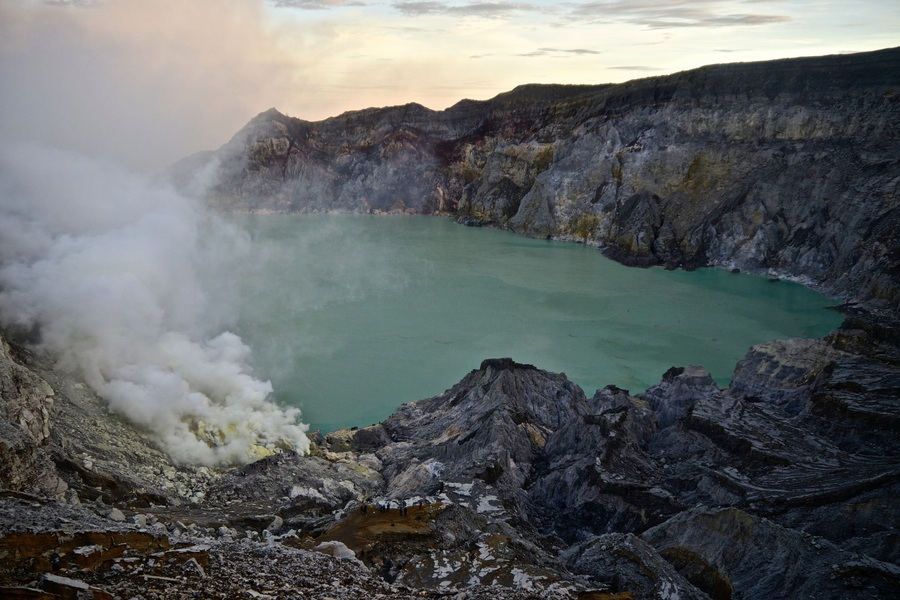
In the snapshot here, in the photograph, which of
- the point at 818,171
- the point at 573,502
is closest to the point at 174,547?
the point at 573,502

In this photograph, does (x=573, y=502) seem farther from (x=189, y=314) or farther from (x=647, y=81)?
(x=647, y=81)

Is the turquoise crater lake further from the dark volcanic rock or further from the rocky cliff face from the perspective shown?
the rocky cliff face

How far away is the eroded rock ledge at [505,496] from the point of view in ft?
25.4

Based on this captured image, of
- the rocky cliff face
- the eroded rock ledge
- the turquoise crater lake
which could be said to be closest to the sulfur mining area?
the eroded rock ledge

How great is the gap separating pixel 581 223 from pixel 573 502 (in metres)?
43.0

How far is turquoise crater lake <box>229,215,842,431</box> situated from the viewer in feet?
72.9

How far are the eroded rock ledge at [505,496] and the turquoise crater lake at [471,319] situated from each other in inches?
159

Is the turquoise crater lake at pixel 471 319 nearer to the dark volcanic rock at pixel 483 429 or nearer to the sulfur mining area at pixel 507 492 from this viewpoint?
the dark volcanic rock at pixel 483 429

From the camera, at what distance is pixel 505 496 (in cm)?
1287

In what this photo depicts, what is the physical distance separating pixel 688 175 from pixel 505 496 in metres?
42.2

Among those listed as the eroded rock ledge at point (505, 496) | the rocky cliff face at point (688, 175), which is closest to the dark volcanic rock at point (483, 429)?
the eroded rock ledge at point (505, 496)

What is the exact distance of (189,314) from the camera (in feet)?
80.0

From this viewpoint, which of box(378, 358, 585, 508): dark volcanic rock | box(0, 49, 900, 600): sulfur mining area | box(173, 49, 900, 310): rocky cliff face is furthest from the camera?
box(173, 49, 900, 310): rocky cliff face

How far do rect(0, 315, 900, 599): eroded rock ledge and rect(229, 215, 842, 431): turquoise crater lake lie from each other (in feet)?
13.3
